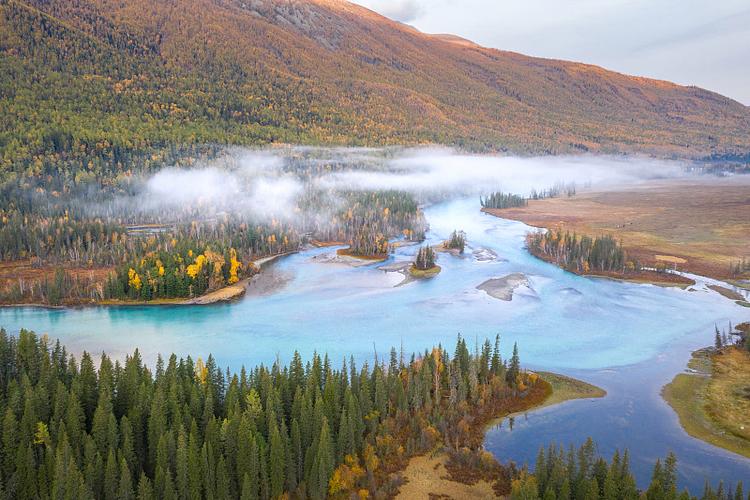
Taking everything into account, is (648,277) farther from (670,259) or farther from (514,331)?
(514,331)

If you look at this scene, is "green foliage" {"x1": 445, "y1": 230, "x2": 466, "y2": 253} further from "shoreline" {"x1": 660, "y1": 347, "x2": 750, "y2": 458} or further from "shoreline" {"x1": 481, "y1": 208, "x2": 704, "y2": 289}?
"shoreline" {"x1": 660, "y1": 347, "x2": 750, "y2": 458}

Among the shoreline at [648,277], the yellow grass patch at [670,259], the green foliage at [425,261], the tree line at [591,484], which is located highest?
the green foliage at [425,261]

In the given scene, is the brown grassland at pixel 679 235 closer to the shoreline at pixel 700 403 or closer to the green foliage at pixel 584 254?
the green foliage at pixel 584 254

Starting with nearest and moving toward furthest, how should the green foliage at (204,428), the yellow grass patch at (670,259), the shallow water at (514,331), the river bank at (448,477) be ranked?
the green foliage at (204,428) < the river bank at (448,477) < the shallow water at (514,331) < the yellow grass patch at (670,259)

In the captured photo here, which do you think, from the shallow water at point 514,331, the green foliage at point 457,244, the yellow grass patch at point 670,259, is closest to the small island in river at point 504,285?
the shallow water at point 514,331

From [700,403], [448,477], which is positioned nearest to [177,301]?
[448,477]

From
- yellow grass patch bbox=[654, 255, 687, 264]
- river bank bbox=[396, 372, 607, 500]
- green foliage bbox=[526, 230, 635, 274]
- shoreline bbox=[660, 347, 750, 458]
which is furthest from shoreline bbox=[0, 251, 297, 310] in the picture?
yellow grass patch bbox=[654, 255, 687, 264]

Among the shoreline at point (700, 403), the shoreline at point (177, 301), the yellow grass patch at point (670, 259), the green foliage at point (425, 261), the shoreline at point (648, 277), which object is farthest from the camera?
the yellow grass patch at point (670, 259)

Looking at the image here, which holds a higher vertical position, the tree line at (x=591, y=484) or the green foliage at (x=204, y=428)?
the green foliage at (x=204, y=428)
